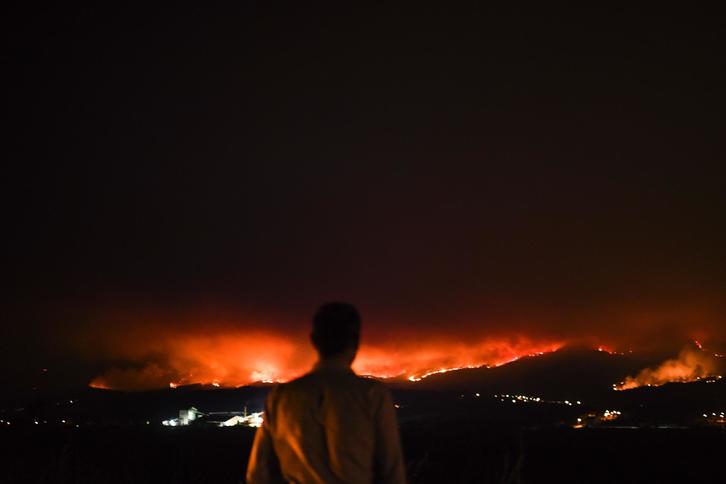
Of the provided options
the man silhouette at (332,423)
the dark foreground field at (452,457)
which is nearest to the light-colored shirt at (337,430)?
the man silhouette at (332,423)

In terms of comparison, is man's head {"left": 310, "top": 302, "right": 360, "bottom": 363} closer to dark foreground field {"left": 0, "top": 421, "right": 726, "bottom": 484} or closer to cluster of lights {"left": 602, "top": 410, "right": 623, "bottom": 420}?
dark foreground field {"left": 0, "top": 421, "right": 726, "bottom": 484}

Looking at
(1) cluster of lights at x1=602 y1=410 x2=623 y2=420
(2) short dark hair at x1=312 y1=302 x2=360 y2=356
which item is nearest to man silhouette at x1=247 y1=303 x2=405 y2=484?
(2) short dark hair at x1=312 y1=302 x2=360 y2=356

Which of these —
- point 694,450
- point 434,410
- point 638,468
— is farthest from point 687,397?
point 638,468

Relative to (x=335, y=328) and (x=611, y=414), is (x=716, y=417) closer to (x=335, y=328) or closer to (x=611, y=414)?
(x=611, y=414)

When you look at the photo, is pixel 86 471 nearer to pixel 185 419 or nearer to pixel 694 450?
pixel 694 450

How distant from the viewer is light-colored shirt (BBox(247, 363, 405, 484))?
2.76 metres

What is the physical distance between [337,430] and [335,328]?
44 cm

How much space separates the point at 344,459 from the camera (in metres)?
2.77

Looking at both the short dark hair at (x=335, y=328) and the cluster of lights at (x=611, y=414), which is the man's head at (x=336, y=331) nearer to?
the short dark hair at (x=335, y=328)

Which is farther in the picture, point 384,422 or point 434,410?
point 434,410

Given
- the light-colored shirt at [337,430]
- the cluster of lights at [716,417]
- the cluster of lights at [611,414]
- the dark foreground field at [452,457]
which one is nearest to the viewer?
the light-colored shirt at [337,430]

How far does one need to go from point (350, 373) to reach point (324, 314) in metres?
0.30

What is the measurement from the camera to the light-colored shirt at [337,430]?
2.76m

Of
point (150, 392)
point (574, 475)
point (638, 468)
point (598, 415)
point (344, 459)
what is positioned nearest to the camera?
point (344, 459)
